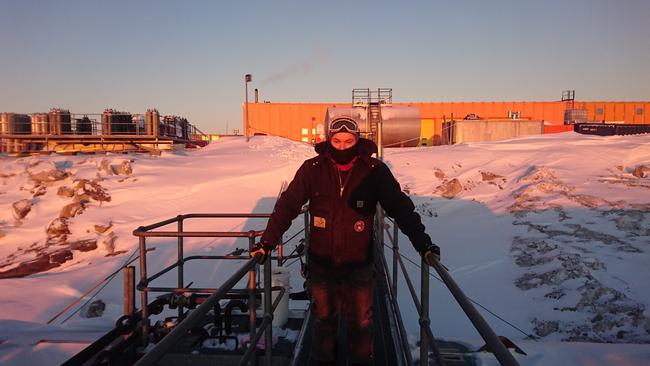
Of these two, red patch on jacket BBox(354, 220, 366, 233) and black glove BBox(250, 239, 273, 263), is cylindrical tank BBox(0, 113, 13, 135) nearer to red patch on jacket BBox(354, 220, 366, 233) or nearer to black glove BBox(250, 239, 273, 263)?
black glove BBox(250, 239, 273, 263)

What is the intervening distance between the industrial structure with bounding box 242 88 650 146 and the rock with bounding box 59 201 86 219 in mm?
17800

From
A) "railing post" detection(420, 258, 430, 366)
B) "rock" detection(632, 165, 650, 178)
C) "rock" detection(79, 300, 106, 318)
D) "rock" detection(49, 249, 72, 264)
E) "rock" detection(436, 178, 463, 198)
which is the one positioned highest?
"railing post" detection(420, 258, 430, 366)

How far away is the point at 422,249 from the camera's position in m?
2.80

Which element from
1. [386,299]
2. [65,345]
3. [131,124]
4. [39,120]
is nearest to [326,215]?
[386,299]

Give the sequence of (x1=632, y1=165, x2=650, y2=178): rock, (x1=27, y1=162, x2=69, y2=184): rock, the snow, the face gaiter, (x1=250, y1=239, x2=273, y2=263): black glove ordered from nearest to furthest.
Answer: (x1=250, y1=239, x2=273, y2=263): black glove → the face gaiter → the snow → (x1=632, y1=165, x2=650, y2=178): rock → (x1=27, y1=162, x2=69, y2=184): rock

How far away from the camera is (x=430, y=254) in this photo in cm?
272

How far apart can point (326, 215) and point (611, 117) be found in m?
52.2

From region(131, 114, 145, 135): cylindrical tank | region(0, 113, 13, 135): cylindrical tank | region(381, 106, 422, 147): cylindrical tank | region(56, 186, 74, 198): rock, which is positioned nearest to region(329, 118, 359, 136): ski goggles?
region(56, 186, 74, 198): rock

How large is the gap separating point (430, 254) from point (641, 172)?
1623cm

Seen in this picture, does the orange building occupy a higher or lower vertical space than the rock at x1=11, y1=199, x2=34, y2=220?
higher

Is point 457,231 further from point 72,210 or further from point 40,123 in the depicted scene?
point 40,123

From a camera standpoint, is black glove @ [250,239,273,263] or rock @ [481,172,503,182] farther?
rock @ [481,172,503,182]

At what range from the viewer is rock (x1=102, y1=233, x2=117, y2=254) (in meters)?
12.9

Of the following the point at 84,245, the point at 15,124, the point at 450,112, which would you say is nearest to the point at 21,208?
the point at 84,245
